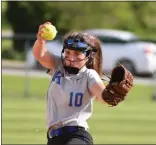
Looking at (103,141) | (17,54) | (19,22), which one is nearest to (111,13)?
(19,22)

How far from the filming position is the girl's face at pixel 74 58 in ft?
16.4

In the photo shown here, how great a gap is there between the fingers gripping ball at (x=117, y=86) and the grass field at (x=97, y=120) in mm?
4870

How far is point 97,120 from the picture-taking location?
1231 cm

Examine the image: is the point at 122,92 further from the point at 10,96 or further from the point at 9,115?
the point at 10,96

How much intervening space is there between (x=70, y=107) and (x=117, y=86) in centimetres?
47

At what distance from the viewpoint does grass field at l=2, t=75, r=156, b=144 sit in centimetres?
1002

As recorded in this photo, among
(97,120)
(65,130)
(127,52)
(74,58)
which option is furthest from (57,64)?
(127,52)

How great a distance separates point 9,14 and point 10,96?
8615 millimetres

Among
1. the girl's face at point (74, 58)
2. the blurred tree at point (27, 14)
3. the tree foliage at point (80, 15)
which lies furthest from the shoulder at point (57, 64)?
the blurred tree at point (27, 14)

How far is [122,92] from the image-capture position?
4.69 metres

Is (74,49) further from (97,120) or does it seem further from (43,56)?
(97,120)

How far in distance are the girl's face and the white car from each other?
15164mm

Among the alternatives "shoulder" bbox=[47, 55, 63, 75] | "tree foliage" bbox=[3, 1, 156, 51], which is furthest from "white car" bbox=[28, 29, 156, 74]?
"shoulder" bbox=[47, 55, 63, 75]

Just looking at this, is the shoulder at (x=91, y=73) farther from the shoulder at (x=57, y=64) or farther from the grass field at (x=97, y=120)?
the grass field at (x=97, y=120)
